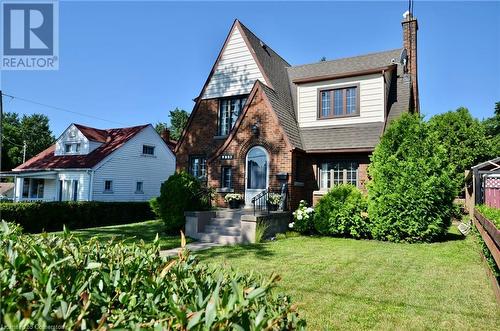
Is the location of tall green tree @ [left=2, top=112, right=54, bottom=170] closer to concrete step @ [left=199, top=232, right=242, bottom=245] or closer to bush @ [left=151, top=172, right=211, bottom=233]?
bush @ [left=151, top=172, right=211, bottom=233]

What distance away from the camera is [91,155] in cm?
2688

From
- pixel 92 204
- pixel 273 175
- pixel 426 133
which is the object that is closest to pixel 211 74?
pixel 273 175

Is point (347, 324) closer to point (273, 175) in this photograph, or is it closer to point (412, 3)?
point (273, 175)

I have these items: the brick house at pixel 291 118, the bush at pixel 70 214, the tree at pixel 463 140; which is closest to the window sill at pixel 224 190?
the brick house at pixel 291 118

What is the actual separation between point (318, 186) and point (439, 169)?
516 cm

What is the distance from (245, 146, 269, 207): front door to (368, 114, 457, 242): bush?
175 inches

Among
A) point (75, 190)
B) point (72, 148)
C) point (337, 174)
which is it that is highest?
point (72, 148)

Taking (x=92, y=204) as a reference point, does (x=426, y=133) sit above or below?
above

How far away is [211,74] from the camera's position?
17.8 metres

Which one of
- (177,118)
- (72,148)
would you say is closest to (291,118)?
(72,148)

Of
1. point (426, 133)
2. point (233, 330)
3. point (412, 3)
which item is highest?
point (412, 3)

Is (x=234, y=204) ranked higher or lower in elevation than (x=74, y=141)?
lower

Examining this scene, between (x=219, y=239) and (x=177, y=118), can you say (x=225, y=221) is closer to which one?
(x=219, y=239)

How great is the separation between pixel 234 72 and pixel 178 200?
8.05m
